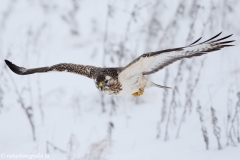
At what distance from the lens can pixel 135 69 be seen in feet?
15.2

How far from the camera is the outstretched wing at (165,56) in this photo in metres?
4.17

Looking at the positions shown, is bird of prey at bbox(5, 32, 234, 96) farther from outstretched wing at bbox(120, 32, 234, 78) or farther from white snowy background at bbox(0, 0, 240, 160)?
white snowy background at bbox(0, 0, 240, 160)

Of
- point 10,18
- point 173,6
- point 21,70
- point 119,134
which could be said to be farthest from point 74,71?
point 10,18

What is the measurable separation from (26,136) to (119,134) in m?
1.38

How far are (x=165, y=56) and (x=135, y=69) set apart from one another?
0.33 meters

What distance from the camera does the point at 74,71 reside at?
523 cm

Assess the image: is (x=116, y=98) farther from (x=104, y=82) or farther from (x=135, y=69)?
(x=135, y=69)

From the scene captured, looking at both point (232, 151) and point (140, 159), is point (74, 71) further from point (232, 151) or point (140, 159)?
point (232, 151)

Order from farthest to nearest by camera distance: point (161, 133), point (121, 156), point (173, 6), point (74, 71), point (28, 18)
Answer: point (28, 18)
point (173, 6)
point (161, 133)
point (121, 156)
point (74, 71)

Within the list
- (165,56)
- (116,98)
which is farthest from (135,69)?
(116,98)

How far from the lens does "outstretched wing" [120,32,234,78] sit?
4.17 metres

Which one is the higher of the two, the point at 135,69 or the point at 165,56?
the point at 165,56

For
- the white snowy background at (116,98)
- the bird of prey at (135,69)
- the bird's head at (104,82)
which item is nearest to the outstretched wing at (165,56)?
the bird of prey at (135,69)

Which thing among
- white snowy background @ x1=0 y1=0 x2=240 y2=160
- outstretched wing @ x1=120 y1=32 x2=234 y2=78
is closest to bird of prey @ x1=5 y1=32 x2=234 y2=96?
outstretched wing @ x1=120 y1=32 x2=234 y2=78
